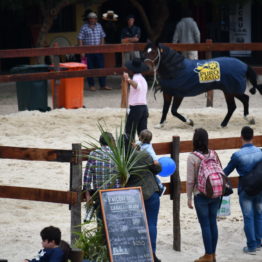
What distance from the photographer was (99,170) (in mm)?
6875

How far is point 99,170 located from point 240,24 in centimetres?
1573

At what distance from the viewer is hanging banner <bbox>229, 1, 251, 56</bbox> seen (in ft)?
71.6

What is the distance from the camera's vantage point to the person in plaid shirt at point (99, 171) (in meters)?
6.84

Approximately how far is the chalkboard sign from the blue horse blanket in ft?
21.5

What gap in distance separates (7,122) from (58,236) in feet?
27.4

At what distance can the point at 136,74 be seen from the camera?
35.8 feet

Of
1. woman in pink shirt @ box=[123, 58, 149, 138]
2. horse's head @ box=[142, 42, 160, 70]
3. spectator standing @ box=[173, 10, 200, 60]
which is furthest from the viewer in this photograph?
spectator standing @ box=[173, 10, 200, 60]

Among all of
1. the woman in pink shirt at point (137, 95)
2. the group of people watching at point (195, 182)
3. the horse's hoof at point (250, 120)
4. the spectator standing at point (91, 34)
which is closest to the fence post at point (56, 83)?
the spectator standing at point (91, 34)

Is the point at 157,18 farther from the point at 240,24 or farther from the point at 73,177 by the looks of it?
the point at 73,177

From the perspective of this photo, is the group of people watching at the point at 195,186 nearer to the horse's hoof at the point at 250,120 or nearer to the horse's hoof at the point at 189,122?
the horse's hoof at the point at 189,122

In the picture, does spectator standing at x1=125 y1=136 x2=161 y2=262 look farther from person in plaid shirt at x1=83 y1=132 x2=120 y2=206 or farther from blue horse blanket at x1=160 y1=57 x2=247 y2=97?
blue horse blanket at x1=160 y1=57 x2=247 y2=97

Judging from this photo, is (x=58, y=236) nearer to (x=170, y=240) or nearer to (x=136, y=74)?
(x=170, y=240)

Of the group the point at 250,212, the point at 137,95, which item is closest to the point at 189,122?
the point at 137,95

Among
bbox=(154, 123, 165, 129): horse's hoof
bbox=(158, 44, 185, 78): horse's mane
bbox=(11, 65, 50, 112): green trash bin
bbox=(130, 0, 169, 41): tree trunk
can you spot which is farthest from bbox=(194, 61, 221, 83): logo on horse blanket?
bbox=(130, 0, 169, 41): tree trunk
